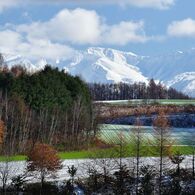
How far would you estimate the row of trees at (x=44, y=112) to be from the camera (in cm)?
4291

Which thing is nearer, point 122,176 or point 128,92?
point 122,176

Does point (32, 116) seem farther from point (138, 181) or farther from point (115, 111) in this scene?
point (115, 111)

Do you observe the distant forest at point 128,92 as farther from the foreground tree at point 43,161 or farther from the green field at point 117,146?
the foreground tree at point 43,161

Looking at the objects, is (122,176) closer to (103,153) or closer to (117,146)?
(103,153)

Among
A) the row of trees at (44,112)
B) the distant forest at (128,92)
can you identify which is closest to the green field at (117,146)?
the row of trees at (44,112)

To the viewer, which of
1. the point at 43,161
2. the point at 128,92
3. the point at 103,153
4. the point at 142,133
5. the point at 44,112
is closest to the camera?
the point at 43,161

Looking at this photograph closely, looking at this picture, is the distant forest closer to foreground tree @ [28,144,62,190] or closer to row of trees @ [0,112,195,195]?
row of trees @ [0,112,195,195]

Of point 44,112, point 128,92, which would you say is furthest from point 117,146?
point 128,92

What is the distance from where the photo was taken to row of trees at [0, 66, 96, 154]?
42.9 meters

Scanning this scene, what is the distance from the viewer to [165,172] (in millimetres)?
30734

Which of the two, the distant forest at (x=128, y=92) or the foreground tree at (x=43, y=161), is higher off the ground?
the distant forest at (x=128, y=92)

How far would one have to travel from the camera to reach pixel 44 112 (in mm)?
46062

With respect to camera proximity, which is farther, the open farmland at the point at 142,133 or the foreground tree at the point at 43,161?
the open farmland at the point at 142,133

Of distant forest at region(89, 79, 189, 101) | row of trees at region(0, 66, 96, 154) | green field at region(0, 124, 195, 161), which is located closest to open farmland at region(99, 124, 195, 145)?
green field at region(0, 124, 195, 161)
